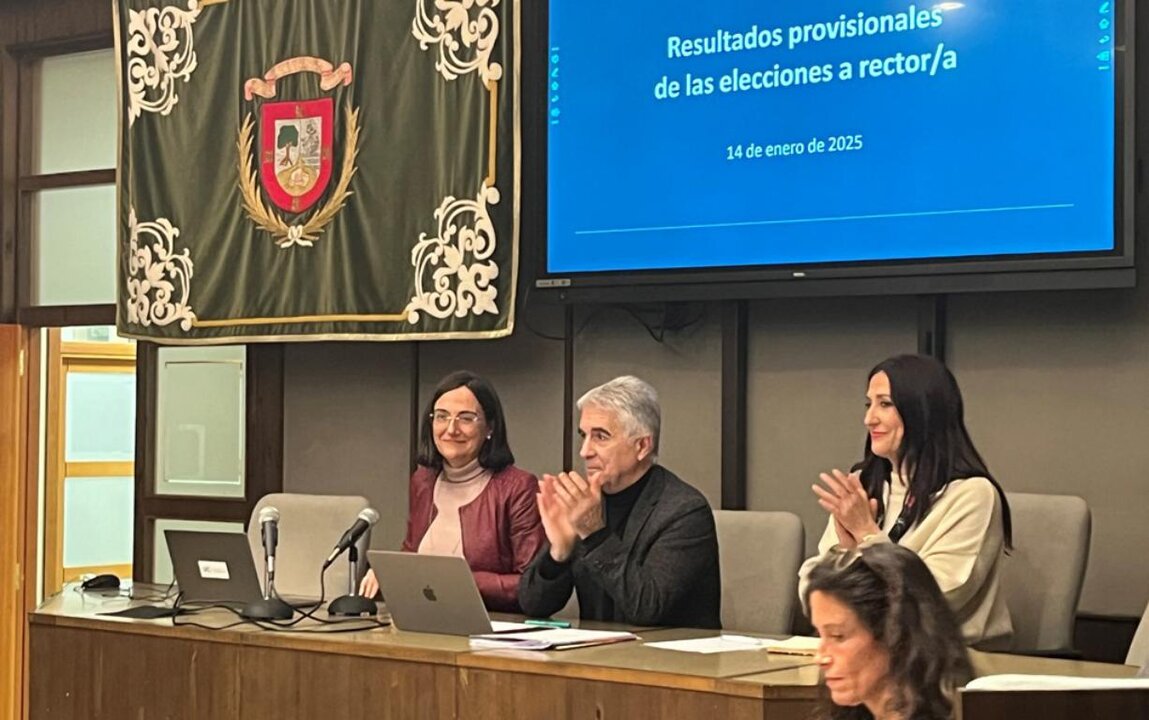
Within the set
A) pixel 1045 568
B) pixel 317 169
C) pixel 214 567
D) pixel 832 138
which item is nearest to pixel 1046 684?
pixel 1045 568

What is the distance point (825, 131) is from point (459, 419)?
4.48 ft

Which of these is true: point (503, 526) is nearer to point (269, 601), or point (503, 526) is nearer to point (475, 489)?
point (475, 489)

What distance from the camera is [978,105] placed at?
4.58m

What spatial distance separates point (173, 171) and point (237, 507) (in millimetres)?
1365

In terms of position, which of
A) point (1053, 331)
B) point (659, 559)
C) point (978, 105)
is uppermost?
point (978, 105)

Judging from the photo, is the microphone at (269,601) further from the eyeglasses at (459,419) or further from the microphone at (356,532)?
the eyeglasses at (459,419)

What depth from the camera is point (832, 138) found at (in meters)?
4.87

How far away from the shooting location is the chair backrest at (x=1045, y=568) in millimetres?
4109

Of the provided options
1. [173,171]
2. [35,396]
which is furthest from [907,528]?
[35,396]

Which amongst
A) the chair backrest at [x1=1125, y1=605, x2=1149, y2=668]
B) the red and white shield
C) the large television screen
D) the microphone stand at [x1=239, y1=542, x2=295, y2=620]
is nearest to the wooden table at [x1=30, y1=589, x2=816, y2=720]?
the microphone stand at [x1=239, y1=542, x2=295, y2=620]

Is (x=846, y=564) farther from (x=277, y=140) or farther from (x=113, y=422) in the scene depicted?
(x=113, y=422)

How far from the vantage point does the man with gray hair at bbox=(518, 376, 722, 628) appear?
4.11 metres

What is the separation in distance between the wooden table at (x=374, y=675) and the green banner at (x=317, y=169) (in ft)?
5.46

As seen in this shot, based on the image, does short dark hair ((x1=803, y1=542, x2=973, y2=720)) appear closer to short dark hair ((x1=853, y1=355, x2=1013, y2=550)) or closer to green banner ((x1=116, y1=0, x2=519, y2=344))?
short dark hair ((x1=853, y1=355, x2=1013, y2=550))
